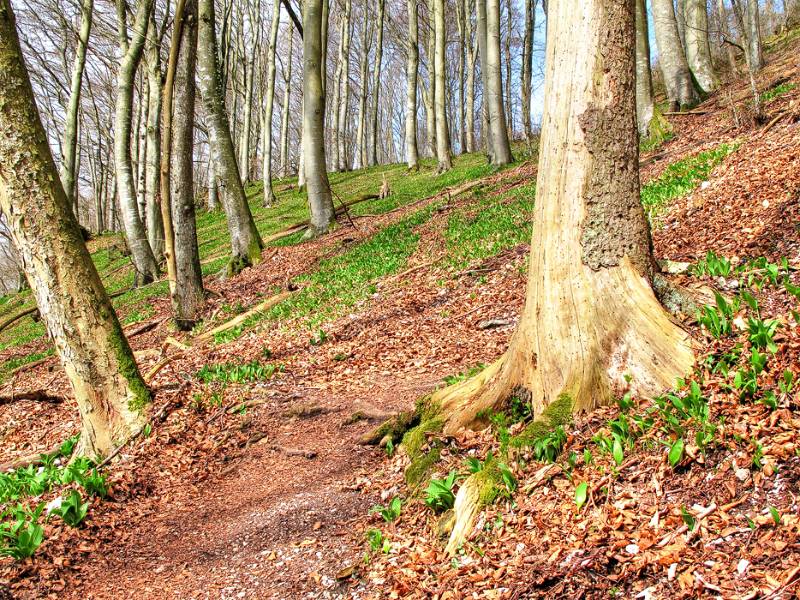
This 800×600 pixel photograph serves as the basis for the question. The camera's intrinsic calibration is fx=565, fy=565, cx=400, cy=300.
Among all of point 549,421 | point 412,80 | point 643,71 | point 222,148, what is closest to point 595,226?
point 549,421

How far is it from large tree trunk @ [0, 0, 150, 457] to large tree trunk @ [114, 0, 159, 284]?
11.3 metres

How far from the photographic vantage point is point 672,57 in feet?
46.4

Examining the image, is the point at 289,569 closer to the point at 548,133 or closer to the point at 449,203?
the point at 548,133

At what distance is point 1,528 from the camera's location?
14.4ft

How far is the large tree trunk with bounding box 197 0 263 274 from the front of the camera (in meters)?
12.6

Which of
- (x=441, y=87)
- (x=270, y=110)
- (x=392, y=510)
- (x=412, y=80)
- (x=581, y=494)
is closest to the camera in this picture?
(x=581, y=494)

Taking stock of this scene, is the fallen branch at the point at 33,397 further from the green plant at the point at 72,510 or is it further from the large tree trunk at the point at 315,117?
the large tree trunk at the point at 315,117

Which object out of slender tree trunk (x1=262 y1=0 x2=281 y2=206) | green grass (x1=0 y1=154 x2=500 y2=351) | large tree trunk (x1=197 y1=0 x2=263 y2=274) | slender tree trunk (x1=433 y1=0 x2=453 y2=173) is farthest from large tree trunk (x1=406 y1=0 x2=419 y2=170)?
large tree trunk (x1=197 y1=0 x2=263 y2=274)

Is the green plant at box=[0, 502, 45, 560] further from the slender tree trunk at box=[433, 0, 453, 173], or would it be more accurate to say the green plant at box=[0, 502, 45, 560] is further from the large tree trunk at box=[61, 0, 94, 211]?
the slender tree trunk at box=[433, 0, 453, 173]

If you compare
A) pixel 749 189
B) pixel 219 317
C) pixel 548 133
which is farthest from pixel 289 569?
pixel 219 317

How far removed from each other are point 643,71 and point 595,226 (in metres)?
11.5

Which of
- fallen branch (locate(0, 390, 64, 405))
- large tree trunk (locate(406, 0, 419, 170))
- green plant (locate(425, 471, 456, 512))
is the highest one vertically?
large tree trunk (locate(406, 0, 419, 170))

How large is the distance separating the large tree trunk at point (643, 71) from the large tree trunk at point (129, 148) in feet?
41.3

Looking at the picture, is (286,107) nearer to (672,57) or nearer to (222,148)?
(222,148)
